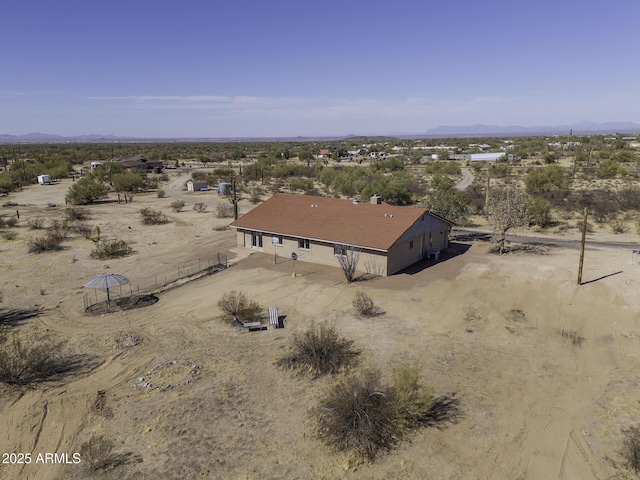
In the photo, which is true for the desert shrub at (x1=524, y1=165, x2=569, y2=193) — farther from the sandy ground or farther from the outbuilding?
the outbuilding

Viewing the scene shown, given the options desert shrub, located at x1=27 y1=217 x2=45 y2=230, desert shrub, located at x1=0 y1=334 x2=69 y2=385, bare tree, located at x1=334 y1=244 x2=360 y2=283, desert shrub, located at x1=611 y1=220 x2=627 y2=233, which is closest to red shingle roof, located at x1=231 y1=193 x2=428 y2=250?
bare tree, located at x1=334 y1=244 x2=360 y2=283

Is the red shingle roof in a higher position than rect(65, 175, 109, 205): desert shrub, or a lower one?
higher

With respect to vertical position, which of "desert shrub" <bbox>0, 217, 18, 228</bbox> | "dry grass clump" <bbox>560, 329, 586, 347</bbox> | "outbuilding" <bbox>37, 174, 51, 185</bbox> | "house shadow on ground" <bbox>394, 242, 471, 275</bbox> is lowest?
"dry grass clump" <bbox>560, 329, 586, 347</bbox>

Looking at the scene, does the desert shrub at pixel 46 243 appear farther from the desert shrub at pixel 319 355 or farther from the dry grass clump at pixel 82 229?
the desert shrub at pixel 319 355

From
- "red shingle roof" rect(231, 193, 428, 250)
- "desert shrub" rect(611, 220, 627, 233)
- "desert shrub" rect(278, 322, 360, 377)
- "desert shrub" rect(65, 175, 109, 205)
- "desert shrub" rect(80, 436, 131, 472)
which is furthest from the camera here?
"desert shrub" rect(65, 175, 109, 205)

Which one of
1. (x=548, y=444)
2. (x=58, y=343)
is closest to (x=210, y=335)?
(x=58, y=343)

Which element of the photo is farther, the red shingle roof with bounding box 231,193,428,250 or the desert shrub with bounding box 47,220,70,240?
the desert shrub with bounding box 47,220,70,240

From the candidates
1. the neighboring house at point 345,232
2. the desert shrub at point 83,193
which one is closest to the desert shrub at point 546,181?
the neighboring house at point 345,232

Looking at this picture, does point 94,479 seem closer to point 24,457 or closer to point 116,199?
point 24,457

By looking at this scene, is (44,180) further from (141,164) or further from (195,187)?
(195,187)
